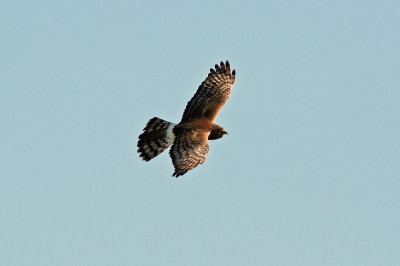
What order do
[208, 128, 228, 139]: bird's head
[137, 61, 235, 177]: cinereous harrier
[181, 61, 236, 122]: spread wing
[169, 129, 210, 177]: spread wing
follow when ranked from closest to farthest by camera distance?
[169, 129, 210, 177]: spread wing, [137, 61, 235, 177]: cinereous harrier, [208, 128, 228, 139]: bird's head, [181, 61, 236, 122]: spread wing

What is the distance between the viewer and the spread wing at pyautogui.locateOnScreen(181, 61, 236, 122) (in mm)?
23625

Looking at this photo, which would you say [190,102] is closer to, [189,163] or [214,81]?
[214,81]

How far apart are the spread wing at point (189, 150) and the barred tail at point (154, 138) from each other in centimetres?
50

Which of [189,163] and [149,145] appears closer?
[189,163]

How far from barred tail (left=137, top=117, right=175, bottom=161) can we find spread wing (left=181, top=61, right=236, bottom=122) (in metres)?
0.61

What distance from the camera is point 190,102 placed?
77.9ft

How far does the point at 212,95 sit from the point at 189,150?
123 inches

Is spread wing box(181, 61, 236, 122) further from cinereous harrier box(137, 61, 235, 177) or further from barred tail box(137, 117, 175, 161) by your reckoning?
barred tail box(137, 117, 175, 161)

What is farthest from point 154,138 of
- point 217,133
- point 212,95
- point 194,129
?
point 212,95

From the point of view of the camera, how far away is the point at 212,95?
24.2 m

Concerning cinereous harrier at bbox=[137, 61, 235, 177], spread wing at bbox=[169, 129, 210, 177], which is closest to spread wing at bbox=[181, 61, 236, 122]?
cinereous harrier at bbox=[137, 61, 235, 177]

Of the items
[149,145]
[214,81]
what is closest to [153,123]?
[149,145]

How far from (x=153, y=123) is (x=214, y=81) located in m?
2.38

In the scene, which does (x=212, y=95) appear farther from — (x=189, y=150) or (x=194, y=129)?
(x=189, y=150)
